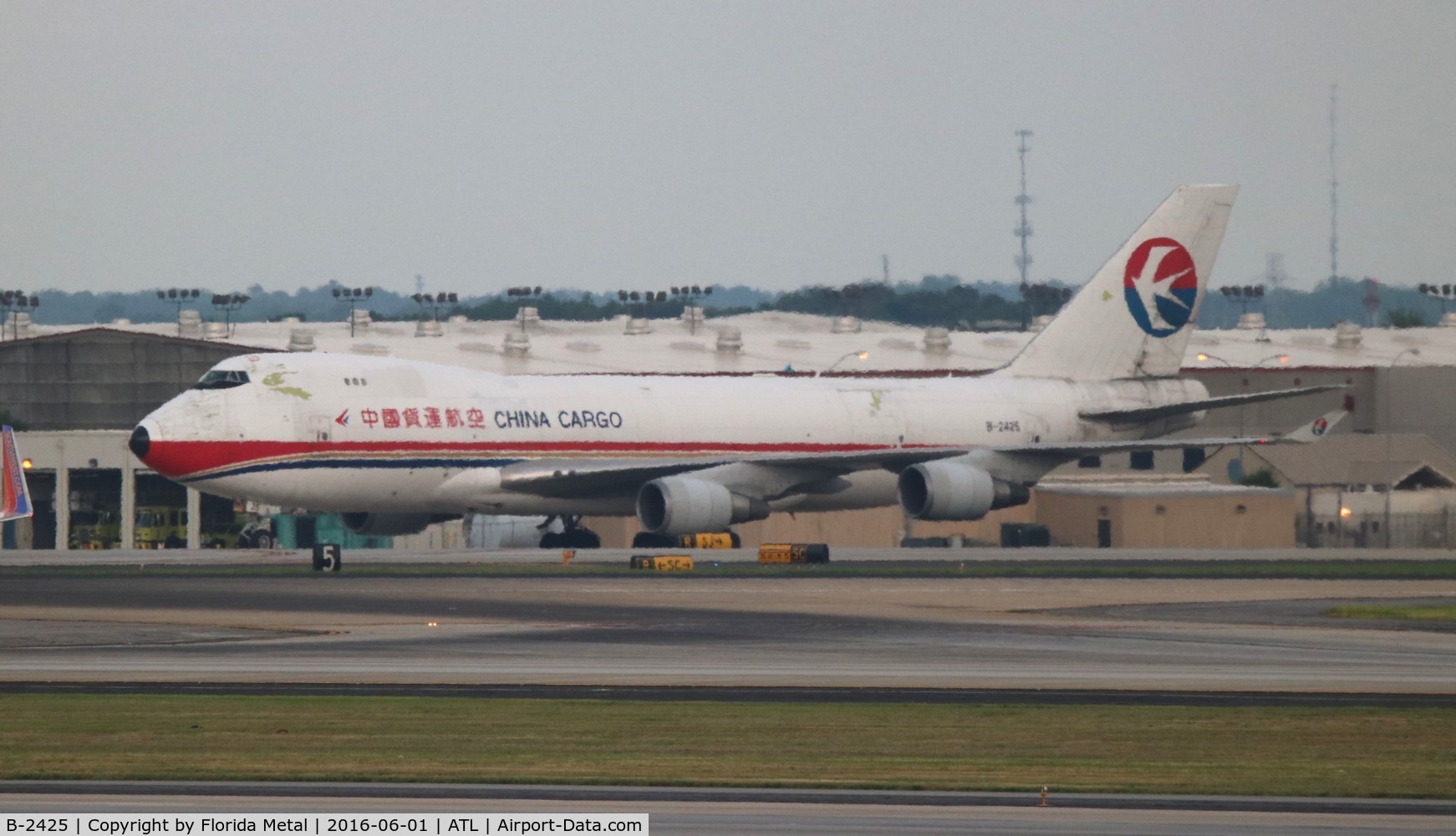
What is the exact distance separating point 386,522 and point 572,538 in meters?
7.69

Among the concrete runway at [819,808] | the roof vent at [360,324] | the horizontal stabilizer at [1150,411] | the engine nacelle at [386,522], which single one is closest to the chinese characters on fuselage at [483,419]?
the engine nacelle at [386,522]

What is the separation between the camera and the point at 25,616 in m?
40.0

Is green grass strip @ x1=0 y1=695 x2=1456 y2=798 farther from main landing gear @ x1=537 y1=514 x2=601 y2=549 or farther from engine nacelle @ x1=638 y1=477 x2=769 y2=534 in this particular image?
main landing gear @ x1=537 y1=514 x2=601 y2=549

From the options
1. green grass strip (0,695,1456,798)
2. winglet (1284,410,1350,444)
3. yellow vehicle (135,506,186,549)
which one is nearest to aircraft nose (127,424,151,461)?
green grass strip (0,695,1456,798)

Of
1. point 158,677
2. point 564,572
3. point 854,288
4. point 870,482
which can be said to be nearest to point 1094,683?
point 158,677

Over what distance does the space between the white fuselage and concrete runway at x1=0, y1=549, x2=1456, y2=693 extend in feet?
23.6

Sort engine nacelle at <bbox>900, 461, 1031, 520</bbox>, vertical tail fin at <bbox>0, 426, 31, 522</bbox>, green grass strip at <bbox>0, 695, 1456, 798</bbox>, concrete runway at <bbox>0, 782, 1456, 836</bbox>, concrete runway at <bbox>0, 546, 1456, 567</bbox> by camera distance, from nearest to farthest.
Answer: concrete runway at <bbox>0, 782, 1456, 836</bbox>
green grass strip at <bbox>0, 695, 1456, 798</bbox>
vertical tail fin at <bbox>0, 426, 31, 522</bbox>
engine nacelle at <bbox>900, 461, 1031, 520</bbox>
concrete runway at <bbox>0, 546, 1456, 567</bbox>

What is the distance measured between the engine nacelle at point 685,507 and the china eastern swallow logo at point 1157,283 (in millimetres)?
19778

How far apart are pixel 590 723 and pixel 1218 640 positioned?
1442 centimetres

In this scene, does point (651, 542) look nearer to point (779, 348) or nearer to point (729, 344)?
point (729, 344)

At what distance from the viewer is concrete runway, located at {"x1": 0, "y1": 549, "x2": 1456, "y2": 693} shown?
29.1m

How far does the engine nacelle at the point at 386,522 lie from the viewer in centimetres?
6316

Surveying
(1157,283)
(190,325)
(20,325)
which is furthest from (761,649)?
(20,325)

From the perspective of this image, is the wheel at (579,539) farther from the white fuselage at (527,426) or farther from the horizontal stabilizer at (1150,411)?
the horizontal stabilizer at (1150,411)
